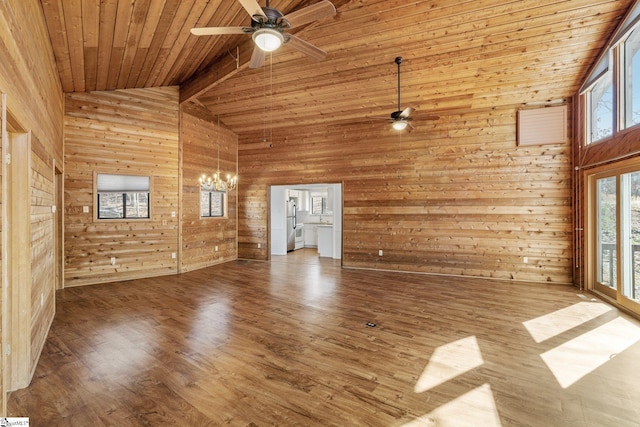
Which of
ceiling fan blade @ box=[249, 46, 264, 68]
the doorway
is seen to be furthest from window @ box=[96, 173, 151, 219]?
ceiling fan blade @ box=[249, 46, 264, 68]

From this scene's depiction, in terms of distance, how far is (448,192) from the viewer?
6.60 metres

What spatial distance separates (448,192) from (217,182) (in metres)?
5.12

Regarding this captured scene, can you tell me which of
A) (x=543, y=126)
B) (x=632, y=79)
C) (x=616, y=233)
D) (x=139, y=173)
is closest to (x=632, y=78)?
(x=632, y=79)

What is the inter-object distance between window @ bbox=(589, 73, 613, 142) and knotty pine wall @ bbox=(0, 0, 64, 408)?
701cm

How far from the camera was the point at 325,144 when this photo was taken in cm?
767

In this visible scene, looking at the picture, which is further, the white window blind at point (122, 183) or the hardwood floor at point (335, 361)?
the white window blind at point (122, 183)

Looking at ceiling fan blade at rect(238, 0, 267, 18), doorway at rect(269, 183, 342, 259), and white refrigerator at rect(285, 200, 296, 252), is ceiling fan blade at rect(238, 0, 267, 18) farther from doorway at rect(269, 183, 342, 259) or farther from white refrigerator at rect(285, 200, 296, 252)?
white refrigerator at rect(285, 200, 296, 252)

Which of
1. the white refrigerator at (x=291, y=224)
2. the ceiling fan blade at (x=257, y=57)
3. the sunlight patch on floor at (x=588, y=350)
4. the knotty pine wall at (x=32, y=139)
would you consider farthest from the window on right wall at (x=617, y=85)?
the white refrigerator at (x=291, y=224)

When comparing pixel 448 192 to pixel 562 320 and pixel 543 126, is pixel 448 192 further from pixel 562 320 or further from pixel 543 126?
pixel 562 320

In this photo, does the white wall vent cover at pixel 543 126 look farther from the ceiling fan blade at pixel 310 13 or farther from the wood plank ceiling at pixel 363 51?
the ceiling fan blade at pixel 310 13

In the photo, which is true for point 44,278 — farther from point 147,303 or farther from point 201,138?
point 201,138

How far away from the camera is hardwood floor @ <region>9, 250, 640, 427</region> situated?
2.12 metres

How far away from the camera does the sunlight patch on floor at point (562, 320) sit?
11.5ft

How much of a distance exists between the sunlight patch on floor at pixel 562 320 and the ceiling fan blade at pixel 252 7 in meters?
4.29
